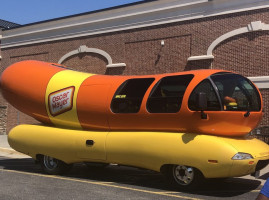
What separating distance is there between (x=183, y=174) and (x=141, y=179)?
5.51 ft

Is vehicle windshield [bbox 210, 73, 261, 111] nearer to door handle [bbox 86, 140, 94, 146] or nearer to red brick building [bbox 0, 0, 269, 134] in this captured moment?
door handle [bbox 86, 140, 94, 146]

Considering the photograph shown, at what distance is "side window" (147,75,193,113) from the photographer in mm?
7598

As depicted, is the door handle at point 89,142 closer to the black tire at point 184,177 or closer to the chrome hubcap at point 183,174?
the black tire at point 184,177

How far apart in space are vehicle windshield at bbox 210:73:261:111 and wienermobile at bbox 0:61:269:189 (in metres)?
Result: 0.02

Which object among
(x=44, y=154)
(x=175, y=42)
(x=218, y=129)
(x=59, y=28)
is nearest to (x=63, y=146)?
(x=44, y=154)

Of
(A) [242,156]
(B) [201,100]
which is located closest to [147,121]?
(B) [201,100]

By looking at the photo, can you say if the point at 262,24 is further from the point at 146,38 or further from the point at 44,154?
the point at 44,154

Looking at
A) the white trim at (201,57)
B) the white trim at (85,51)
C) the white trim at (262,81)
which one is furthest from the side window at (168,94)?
the white trim at (85,51)

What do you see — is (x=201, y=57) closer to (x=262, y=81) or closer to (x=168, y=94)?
(x=262, y=81)

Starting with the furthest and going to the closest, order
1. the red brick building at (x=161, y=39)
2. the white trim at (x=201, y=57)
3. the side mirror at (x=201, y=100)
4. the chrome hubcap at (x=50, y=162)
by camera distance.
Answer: the white trim at (x=201, y=57) < the red brick building at (x=161, y=39) < the chrome hubcap at (x=50, y=162) < the side mirror at (x=201, y=100)

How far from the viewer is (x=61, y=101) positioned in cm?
930

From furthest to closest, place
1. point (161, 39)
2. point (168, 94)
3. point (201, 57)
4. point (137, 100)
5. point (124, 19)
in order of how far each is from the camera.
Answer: point (124, 19) < point (161, 39) < point (201, 57) < point (137, 100) < point (168, 94)

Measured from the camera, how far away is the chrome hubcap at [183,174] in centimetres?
730

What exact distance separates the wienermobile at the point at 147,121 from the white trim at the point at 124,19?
8908mm
